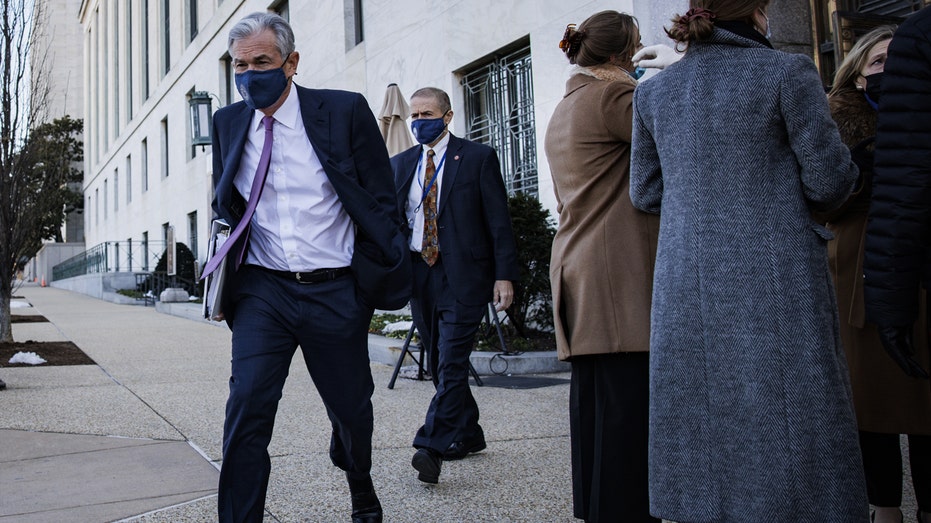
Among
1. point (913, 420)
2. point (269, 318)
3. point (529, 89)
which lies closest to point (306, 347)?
point (269, 318)

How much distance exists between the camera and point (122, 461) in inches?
190

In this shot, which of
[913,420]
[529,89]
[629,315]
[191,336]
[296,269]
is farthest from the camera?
[191,336]

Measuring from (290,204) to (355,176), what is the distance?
0.27 metres

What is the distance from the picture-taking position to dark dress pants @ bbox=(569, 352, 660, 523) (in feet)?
8.94

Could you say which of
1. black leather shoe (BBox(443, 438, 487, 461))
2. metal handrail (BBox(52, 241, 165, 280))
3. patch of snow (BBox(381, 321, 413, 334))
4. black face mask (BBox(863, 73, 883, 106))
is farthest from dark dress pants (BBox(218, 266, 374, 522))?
metal handrail (BBox(52, 241, 165, 280))

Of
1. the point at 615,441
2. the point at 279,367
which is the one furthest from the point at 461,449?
the point at 615,441

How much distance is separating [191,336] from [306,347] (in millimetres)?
11249

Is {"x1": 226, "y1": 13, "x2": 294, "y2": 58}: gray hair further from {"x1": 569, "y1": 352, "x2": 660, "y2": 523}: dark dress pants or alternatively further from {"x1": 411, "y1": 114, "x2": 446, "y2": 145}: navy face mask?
{"x1": 411, "y1": 114, "x2": 446, "y2": 145}: navy face mask

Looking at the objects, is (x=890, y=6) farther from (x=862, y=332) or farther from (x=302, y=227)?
(x=302, y=227)

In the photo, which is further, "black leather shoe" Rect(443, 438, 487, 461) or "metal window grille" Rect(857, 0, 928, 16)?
"metal window grille" Rect(857, 0, 928, 16)

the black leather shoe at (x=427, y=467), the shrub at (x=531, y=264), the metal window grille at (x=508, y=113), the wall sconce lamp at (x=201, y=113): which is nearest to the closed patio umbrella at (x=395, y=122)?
the shrub at (x=531, y=264)

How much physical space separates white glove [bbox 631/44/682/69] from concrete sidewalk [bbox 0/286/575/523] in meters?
1.80

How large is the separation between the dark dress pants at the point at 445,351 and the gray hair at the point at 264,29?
→ 1.77 meters

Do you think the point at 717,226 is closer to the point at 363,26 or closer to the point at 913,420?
the point at 913,420
